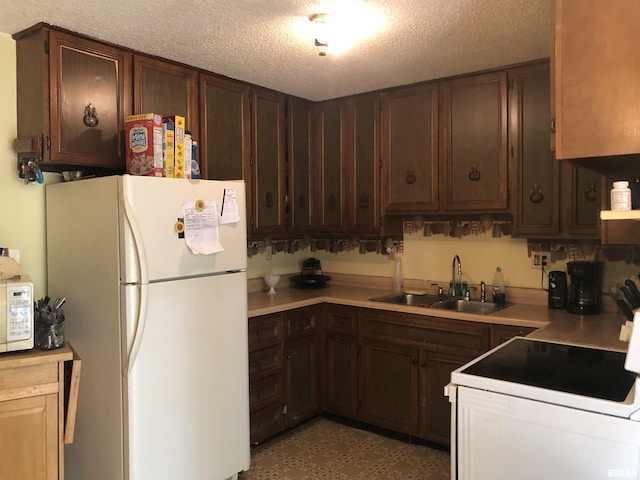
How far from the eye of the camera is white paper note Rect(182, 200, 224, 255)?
2334mm

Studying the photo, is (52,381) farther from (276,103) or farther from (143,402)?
(276,103)

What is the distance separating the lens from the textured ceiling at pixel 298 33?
2.13 meters

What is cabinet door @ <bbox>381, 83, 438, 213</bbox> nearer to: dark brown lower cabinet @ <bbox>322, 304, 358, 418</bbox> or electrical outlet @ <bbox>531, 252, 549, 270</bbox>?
electrical outlet @ <bbox>531, 252, 549, 270</bbox>

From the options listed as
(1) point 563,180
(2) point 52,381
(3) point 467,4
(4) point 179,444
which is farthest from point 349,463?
(3) point 467,4

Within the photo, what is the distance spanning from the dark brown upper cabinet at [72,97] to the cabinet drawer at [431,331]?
70.5 inches

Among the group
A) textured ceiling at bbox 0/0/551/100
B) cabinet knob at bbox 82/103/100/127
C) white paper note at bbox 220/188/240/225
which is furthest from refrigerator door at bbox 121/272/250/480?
textured ceiling at bbox 0/0/551/100

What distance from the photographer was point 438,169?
3.29 m

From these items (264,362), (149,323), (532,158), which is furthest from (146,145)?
(532,158)

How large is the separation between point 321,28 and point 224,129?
40.5 inches

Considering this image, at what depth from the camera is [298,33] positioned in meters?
2.42

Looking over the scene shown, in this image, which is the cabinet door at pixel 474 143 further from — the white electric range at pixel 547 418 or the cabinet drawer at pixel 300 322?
the white electric range at pixel 547 418

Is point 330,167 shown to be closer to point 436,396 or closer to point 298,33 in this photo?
point 298,33

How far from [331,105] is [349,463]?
2407 millimetres

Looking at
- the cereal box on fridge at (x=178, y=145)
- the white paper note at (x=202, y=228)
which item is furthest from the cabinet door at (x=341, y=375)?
the cereal box on fridge at (x=178, y=145)
